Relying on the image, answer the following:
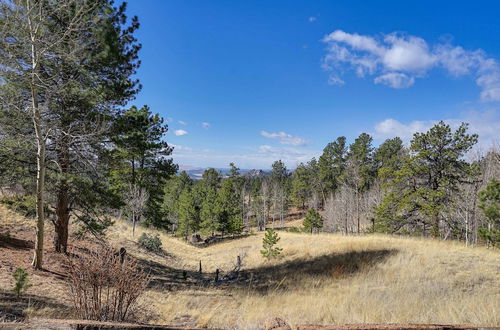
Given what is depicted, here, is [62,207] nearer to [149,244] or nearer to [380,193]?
[149,244]

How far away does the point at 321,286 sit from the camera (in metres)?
10.2

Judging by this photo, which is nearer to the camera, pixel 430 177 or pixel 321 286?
pixel 321 286

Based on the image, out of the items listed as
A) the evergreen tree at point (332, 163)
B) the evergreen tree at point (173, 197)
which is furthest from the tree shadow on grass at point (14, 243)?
the evergreen tree at point (332, 163)

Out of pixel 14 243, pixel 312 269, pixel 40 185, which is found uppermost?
pixel 40 185

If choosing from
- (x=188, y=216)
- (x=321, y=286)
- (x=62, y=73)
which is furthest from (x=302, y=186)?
(x=62, y=73)

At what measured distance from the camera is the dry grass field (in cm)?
448

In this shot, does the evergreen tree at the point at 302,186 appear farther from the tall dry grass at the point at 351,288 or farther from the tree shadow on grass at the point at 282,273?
the tree shadow on grass at the point at 282,273

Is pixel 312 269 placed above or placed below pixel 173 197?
below

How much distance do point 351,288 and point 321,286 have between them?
2.17 meters

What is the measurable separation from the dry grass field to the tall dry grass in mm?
29

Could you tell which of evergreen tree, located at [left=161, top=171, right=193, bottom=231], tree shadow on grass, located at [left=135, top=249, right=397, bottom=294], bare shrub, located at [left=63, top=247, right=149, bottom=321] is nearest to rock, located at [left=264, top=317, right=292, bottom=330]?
bare shrub, located at [left=63, top=247, right=149, bottom=321]

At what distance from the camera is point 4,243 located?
9.36 metres

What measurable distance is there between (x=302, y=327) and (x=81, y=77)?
1016 centimetres

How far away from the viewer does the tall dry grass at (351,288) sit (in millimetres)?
4375
